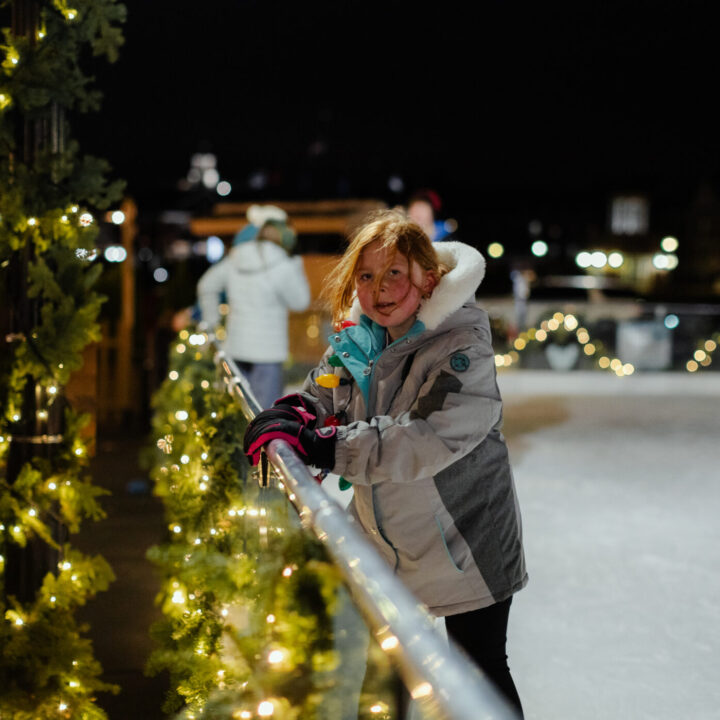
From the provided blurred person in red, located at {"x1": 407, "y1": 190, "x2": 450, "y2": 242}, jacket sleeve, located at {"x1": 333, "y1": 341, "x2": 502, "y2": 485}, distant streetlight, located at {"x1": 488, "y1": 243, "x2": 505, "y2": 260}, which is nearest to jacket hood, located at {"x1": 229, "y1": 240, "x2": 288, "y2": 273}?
Answer: blurred person in red, located at {"x1": 407, "y1": 190, "x2": 450, "y2": 242}

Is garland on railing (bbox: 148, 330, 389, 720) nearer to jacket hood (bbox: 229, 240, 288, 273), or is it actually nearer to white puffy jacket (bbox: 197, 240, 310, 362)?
white puffy jacket (bbox: 197, 240, 310, 362)

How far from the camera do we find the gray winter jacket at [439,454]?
7.72 feet

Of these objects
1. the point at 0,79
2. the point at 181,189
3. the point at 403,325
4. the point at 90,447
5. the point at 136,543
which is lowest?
the point at 136,543

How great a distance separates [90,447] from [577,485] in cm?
382

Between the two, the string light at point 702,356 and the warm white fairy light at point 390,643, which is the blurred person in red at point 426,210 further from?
the string light at point 702,356

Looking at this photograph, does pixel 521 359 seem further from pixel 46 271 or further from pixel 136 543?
pixel 46 271

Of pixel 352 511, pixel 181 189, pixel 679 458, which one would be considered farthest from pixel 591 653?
pixel 181 189

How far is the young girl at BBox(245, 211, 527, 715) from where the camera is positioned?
7.75ft

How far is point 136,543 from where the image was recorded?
20.8ft

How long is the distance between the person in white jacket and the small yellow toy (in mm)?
4351

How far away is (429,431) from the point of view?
234 cm

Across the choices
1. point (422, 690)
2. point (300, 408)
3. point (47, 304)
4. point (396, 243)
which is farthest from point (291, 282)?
point (422, 690)

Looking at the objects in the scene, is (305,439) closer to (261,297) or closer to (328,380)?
(328,380)

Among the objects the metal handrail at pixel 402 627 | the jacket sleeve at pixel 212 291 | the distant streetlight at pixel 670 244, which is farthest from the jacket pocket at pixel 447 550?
the distant streetlight at pixel 670 244
